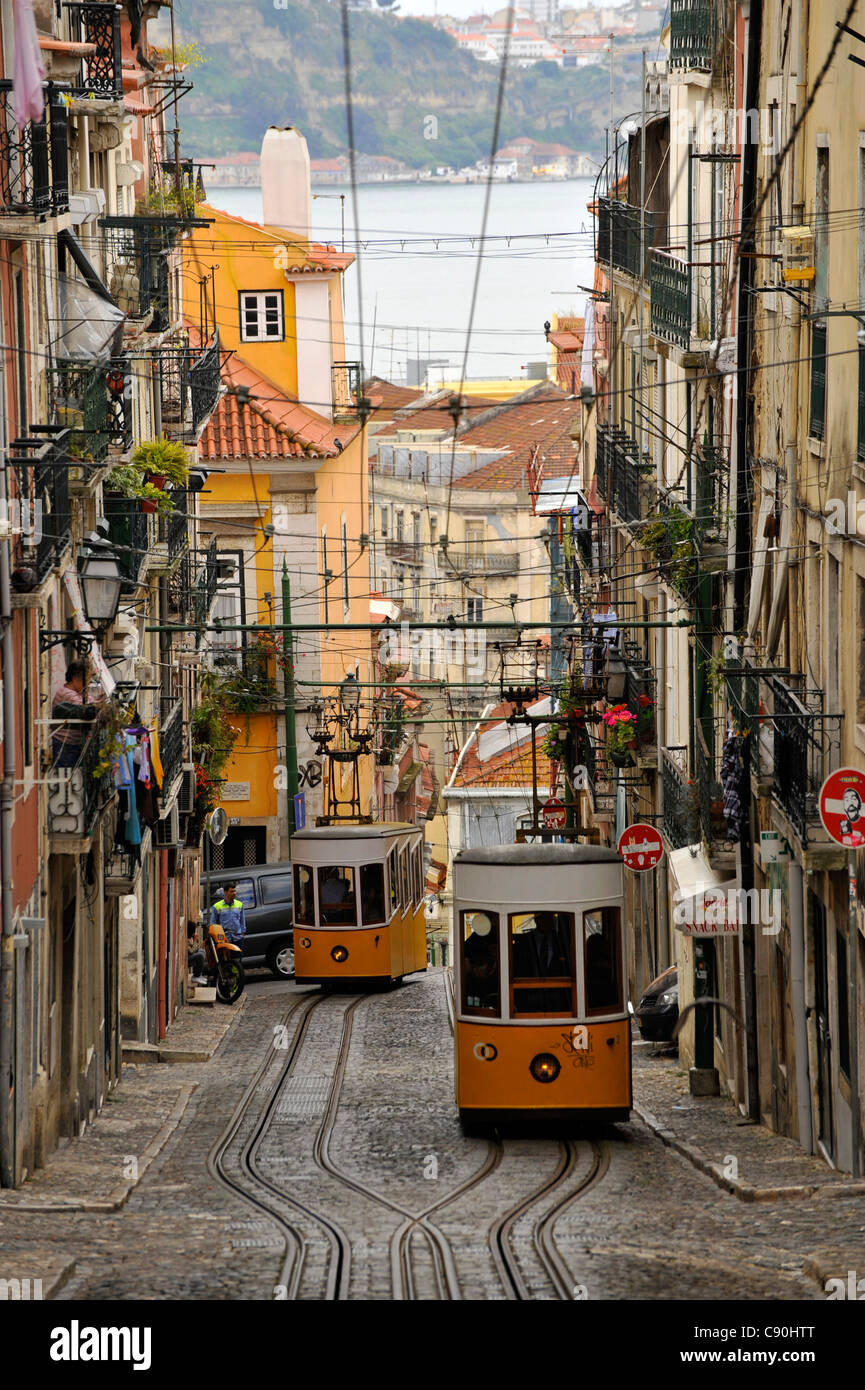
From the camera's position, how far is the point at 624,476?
100 ft

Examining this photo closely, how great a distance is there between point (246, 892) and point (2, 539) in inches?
818

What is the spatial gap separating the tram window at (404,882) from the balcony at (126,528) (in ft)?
21.1

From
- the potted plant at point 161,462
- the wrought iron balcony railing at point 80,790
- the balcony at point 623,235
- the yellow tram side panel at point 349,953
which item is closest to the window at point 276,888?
the yellow tram side panel at point 349,953

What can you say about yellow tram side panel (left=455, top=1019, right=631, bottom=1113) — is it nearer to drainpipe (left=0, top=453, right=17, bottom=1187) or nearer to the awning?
the awning

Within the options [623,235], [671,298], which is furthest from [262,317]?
[671,298]

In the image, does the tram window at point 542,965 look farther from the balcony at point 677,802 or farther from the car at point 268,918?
the car at point 268,918

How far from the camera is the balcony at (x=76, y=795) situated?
59.2 ft

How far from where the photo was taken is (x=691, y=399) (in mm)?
25719

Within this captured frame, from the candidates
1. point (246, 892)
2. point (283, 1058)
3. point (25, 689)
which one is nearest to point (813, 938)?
point (25, 689)

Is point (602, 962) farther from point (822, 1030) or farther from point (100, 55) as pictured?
point (100, 55)

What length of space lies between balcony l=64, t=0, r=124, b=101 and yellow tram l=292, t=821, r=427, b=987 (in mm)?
9789

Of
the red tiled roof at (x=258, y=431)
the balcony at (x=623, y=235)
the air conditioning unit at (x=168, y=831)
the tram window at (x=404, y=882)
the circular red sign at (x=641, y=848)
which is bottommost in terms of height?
the tram window at (x=404, y=882)

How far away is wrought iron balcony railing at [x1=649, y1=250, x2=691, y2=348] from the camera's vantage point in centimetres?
2358

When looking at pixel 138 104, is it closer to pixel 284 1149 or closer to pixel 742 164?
pixel 742 164
